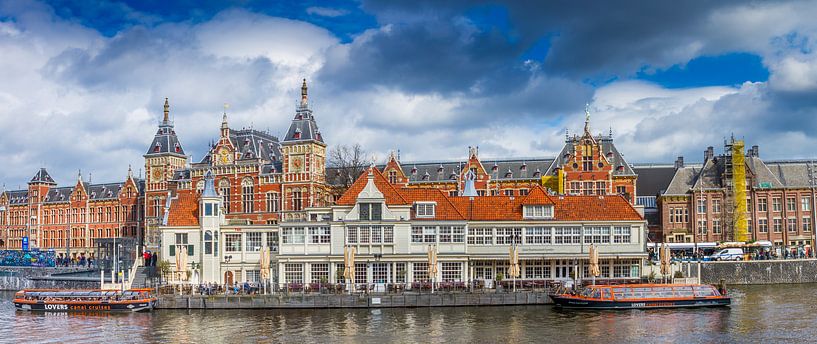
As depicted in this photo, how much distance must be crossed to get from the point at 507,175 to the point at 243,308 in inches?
1969

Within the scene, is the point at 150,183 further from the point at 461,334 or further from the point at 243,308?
the point at 461,334

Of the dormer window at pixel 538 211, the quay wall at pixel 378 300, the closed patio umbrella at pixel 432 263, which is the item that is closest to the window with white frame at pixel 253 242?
the quay wall at pixel 378 300

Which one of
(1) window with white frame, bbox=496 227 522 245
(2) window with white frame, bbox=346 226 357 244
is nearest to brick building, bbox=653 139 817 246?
(1) window with white frame, bbox=496 227 522 245

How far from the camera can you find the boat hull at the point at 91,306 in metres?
65.2

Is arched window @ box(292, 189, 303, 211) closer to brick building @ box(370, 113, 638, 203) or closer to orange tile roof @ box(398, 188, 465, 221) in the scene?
brick building @ box(370, 113, 638, 203)

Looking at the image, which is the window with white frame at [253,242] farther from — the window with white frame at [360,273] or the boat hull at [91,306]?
the boat hull at [91,306]

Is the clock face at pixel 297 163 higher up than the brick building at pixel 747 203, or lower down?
higher up

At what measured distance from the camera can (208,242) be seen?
74.6 meters

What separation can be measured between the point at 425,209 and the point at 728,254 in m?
40.0

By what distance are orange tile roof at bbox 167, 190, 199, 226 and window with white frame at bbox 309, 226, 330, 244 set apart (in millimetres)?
11681

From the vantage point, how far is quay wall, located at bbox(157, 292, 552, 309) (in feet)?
210

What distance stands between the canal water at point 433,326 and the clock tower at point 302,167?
43166 millimetres

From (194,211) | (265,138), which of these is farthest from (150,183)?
(194,211)

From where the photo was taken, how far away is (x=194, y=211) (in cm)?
7638
